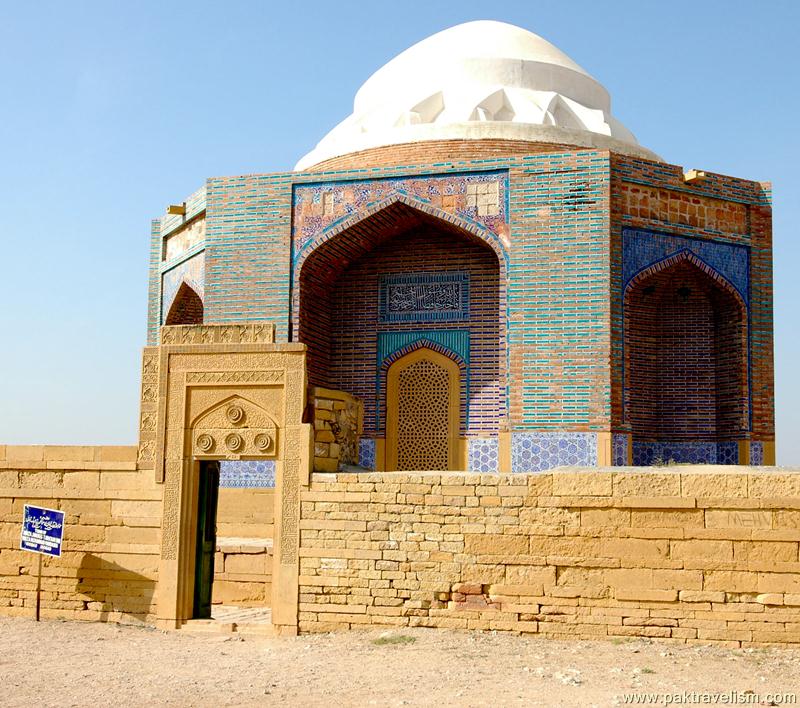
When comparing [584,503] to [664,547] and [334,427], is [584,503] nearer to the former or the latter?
[664,547]

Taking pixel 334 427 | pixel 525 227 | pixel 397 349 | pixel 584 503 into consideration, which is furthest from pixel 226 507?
pixel 584 503

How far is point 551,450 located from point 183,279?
554 centimetres

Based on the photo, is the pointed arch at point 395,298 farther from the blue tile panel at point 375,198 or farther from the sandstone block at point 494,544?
the sandstone block at point 494,544

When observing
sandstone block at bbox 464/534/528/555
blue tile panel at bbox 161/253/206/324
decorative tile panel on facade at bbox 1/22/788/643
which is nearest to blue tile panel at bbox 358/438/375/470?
decorative tile panel on facade at bbox 1/22/788/643

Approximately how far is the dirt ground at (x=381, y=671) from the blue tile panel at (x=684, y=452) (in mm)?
5533

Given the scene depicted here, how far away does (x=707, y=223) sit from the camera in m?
12.0

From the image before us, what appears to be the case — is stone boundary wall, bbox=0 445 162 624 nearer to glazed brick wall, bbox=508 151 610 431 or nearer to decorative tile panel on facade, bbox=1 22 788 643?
decorative tile panel on facade, bbox=1 22 788 643

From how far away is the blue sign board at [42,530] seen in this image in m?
8.11

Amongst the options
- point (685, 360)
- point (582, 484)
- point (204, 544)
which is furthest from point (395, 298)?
point (582, 484)

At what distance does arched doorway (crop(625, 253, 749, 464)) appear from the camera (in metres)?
12.1

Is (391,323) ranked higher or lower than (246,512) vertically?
higher

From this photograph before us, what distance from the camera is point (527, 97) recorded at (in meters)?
13.7

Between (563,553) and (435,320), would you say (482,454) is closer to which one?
(435,320)

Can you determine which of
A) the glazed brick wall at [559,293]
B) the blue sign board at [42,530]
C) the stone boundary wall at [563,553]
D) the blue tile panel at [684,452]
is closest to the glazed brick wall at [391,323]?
the glazed brick wall at [559,293]
